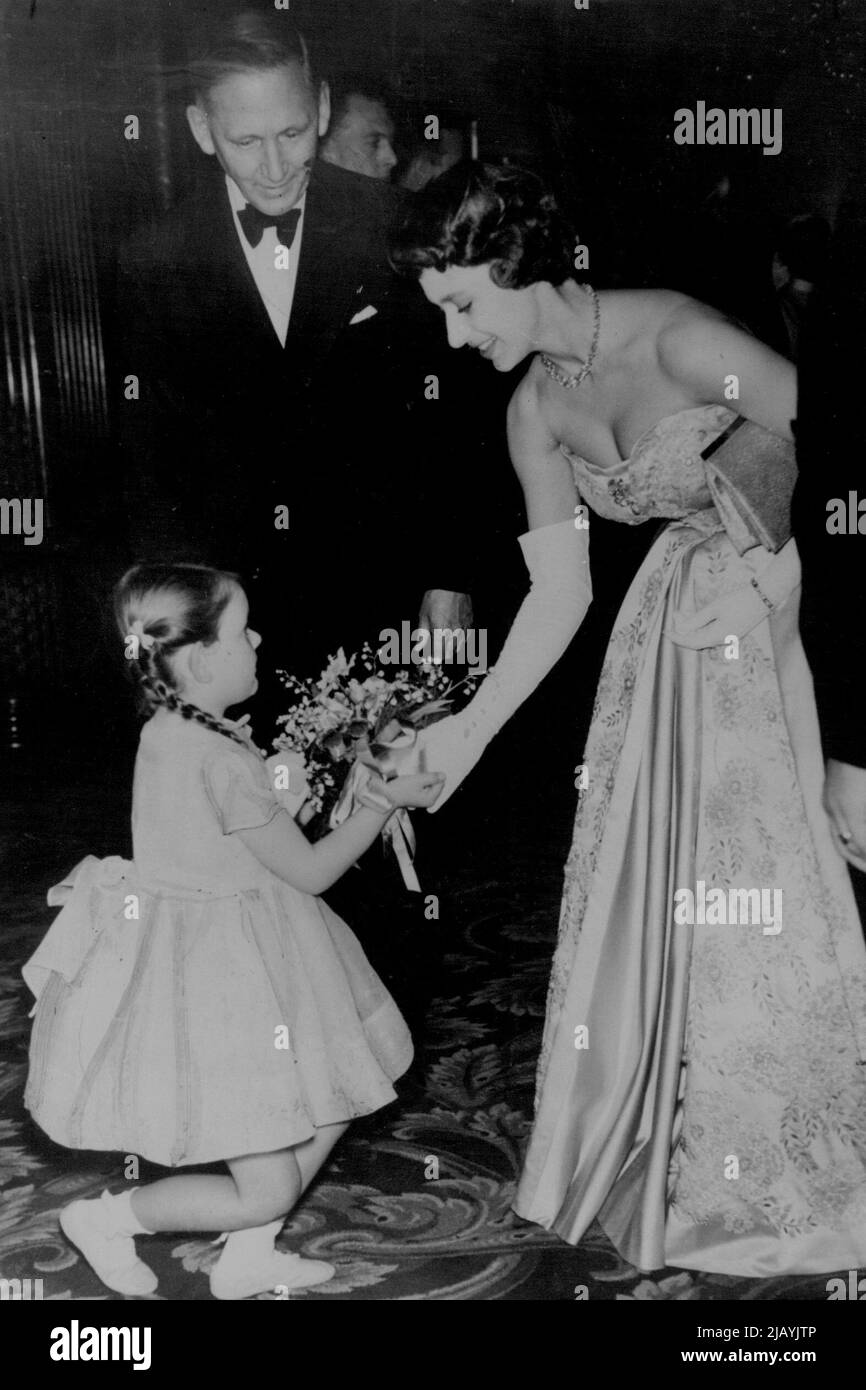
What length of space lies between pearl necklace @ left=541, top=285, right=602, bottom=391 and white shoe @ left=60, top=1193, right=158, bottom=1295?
4.93ft

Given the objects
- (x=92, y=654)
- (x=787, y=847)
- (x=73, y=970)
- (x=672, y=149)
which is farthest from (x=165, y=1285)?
(x=672, y=149)

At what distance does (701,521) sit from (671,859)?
21.2 inches

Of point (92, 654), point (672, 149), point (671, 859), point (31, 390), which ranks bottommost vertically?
point (671, 859)

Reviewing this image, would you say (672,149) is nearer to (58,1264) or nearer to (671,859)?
(671,859)

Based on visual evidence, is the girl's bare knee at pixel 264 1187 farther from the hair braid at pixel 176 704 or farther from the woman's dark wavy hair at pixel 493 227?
the woman's dark wavy hair at pixel 493 227

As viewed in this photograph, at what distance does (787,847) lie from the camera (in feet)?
8.15

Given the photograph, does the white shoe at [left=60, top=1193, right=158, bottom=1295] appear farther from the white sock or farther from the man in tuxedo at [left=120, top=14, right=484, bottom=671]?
the man in tuxedo at [left=120, top=14, right=484, bottom=671]

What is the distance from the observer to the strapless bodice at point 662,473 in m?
2.44

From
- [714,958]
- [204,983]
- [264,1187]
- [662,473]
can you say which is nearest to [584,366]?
[662,473]

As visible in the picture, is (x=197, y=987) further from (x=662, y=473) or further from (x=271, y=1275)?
(x=662, y=473)

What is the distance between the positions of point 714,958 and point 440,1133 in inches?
21.3

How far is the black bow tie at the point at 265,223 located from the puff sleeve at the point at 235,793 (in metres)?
0.83

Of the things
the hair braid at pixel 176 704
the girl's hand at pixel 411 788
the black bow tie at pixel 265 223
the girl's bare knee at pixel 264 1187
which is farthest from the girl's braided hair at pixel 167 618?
the girl's bare knee at pixel 264 1187

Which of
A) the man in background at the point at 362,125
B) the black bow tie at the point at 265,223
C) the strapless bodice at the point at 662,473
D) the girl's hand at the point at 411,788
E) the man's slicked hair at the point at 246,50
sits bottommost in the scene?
the girl's hand at the point at 411,788
